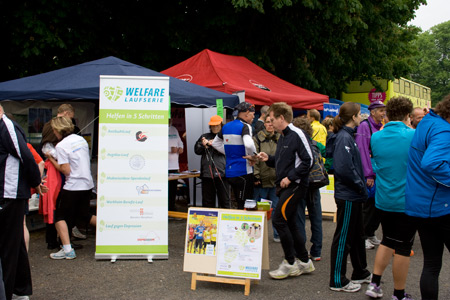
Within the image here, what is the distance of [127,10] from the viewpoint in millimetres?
13023

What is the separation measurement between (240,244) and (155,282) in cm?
103

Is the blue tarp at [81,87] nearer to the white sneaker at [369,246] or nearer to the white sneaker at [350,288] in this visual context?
the white sneaker at [369,246]

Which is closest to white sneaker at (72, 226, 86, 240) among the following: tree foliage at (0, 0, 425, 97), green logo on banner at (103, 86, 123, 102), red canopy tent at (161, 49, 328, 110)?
green logo on banner at (103, 86, 123, 102)

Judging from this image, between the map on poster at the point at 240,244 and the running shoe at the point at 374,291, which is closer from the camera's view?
the running shoe at the point at 374,291

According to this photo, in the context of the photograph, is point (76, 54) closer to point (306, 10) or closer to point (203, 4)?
point (203, 4)

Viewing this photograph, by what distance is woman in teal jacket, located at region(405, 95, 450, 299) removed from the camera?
137 inches

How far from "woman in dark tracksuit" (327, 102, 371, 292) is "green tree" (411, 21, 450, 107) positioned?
202 ft

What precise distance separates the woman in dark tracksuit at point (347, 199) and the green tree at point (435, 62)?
6169 centimetres

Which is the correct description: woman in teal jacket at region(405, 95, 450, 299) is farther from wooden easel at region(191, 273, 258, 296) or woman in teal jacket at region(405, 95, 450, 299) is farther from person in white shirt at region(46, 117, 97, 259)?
person in white shirt at region(46, 117, 97, 259)

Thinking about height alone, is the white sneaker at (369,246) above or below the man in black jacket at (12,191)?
below

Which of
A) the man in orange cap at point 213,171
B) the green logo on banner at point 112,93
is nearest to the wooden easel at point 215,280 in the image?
the green logo on banner at point 112,93


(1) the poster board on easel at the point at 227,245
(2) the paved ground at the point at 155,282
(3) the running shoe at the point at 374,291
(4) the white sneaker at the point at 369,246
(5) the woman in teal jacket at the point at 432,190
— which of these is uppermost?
(5) the woman in teal jacket at the point at 432,190

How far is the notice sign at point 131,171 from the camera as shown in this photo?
5.80 m

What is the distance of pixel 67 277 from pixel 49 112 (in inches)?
171
